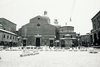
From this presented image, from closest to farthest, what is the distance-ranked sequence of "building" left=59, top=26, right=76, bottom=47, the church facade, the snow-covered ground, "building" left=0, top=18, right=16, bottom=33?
1. the snow-covered ground
2. the church facade
3. "building" left=59, top=26, right=76, bottom=47
4. "building" left=0, top=18, right=16, bottom=33

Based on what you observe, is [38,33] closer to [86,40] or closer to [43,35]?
[43,35]

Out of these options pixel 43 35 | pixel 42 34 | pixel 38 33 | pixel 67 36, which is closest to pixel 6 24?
pixel 38 33

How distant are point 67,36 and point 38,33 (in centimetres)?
1123

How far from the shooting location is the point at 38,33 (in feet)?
127

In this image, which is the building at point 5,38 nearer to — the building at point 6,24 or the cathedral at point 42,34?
the cathedral at point 42,34

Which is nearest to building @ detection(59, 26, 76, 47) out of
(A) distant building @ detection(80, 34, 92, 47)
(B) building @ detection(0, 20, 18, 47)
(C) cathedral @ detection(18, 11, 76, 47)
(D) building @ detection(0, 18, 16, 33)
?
(C) cathedral @ detection(18, 11, 76, 47)

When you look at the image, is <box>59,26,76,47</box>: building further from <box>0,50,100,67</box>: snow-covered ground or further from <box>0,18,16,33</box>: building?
<box>0,50,100,67</box>: snow-covered ground

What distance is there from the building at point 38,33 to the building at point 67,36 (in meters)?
3.65

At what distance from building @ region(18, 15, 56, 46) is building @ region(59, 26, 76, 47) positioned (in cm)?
365

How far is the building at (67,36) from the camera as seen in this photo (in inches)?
1487

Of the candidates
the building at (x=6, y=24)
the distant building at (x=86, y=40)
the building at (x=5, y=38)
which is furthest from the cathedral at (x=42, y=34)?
the distant building at (x=86, y=40)

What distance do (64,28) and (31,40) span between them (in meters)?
13.8

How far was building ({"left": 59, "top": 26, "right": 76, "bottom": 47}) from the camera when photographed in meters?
37.8

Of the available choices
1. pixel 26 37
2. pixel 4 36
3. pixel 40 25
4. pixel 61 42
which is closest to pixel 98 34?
pixel 61 42
